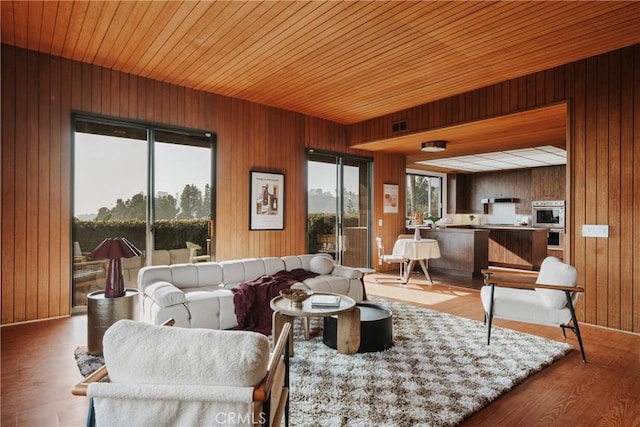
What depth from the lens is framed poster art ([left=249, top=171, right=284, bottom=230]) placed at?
6.09 metres

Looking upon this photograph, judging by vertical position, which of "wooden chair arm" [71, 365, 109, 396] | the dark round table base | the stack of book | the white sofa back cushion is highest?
the white sofa back cushion

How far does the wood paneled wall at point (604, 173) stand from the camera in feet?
13.0

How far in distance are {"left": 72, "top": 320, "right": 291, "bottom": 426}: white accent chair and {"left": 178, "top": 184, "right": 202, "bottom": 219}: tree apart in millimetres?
4251

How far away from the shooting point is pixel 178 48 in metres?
4.04

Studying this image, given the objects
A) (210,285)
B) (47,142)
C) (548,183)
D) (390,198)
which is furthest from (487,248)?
(47,142)

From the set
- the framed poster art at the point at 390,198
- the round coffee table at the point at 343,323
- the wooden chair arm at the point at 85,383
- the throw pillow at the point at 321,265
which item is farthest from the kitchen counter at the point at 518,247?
the wooden chair arm at the point at 85,383

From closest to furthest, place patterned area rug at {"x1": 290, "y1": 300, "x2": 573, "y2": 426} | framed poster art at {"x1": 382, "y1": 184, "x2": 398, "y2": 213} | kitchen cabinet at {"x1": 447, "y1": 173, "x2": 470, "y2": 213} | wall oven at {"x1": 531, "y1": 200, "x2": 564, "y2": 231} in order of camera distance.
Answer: patterned area rug at {"x1": 290, "y1": 300, "x2": 573, "y2": 426} < framed poster art at {"x1": 382, "y1": 184, "x2": 398, "y2": 213} < wall oven at {"x1": 531, "y1": 200, "x2": 564, "y2": 231} < kitchen cabinet at {"x1": 447, "y1": 173, "x2": 470, "y2": 213}

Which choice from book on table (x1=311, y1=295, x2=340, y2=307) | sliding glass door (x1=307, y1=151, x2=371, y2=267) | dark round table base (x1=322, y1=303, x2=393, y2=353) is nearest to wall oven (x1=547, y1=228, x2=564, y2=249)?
sliding glass door (x1=307, y1=151, x2=371, y2=267)

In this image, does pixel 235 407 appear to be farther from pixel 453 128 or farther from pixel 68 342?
pixel 453 128

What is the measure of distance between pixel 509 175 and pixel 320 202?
6.80 metres

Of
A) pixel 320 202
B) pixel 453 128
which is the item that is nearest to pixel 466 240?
pixel 453 128

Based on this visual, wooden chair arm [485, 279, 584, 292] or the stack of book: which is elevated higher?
wooden chair arm [485, 279, 584, 292]

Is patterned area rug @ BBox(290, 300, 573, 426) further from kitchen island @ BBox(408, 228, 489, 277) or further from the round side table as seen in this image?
kitchen island @ BBox(408, 228, 489, 277)

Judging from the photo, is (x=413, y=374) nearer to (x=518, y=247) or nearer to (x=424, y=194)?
(x=518, y=247)
